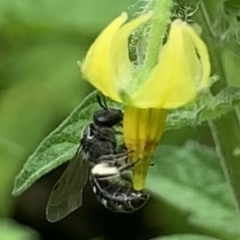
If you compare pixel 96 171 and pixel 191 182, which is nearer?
pixel 96 171

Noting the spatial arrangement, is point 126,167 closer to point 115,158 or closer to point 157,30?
point 115,158

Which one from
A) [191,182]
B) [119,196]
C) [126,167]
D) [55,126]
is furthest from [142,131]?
[55,126]

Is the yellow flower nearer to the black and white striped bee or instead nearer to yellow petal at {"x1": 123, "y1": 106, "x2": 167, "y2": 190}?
yellow petal at {"x1": 123, "y1": 106, "x2": 167, "y2": 190}

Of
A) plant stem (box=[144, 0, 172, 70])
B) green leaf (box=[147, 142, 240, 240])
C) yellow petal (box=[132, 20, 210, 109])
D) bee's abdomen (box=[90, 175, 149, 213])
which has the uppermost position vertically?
plant stem (box=[144, 0, 172, 70])

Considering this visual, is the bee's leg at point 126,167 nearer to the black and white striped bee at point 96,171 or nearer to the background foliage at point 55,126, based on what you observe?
the black and white striped bee at point 96,171

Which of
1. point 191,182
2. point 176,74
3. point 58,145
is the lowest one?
point 191,182

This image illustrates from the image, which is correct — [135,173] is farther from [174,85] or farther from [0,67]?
[0,67]

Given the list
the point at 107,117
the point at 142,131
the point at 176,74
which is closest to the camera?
the point at 176,74

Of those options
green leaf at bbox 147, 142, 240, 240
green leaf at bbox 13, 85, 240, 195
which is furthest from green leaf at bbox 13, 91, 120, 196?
green leaf at bbox 147, 142, 240, 240
